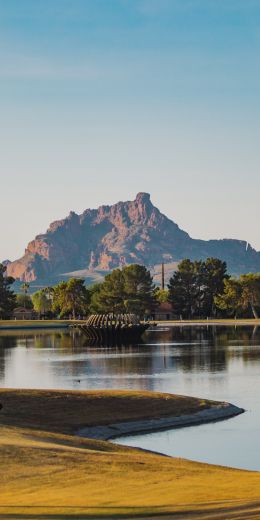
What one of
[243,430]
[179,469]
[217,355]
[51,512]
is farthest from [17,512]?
[217,355]

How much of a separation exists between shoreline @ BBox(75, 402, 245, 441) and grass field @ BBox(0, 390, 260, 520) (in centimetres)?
258

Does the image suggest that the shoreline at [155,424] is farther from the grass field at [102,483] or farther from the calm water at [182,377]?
the grass field at [102,483]

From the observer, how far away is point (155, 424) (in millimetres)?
43344

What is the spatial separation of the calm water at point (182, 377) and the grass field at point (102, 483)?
15.7 feet

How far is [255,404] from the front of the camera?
5150 centimetres

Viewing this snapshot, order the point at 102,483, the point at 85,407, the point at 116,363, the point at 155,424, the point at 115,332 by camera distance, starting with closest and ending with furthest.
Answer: the point at 102,483, the point at 155,424, the point at 85,407, the point at 116,363, the point at 115,332

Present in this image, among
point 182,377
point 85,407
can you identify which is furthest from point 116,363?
point 85,407

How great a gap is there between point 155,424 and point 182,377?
29204 millimetres

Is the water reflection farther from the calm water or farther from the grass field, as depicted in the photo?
the grass field

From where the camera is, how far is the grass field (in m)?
18.8

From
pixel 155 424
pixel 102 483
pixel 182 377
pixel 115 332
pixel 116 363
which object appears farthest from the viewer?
pixel 115 332

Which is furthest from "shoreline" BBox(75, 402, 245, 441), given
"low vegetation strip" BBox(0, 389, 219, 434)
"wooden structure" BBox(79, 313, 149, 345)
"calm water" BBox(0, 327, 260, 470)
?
"wooden structure" BBox(79, 313, 149, 345)

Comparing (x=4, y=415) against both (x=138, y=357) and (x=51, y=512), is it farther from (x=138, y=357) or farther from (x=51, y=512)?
(x=138, y=357)

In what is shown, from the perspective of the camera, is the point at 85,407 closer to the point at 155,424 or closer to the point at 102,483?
the point at 155,424
